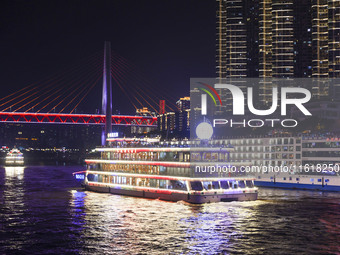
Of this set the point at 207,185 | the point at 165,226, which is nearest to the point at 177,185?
the point at 207,185

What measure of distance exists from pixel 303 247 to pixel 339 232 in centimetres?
453

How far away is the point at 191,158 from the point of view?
122ft

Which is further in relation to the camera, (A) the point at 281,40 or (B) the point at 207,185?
(A) the point at 281,40

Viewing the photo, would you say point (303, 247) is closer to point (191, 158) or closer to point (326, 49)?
point (191, 158)

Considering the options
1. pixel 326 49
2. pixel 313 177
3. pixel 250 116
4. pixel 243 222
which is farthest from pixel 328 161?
pixel 250 116

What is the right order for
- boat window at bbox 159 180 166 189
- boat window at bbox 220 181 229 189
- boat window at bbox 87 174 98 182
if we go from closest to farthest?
boat window at bbox 220 181 229 189 < boat window at bbox 159 180 166 189 < boat window at bbox 87 174 98 182

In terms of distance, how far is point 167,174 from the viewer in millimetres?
38438

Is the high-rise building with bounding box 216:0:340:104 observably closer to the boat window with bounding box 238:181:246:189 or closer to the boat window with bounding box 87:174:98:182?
the boat window with bounding box 87:174:98:182

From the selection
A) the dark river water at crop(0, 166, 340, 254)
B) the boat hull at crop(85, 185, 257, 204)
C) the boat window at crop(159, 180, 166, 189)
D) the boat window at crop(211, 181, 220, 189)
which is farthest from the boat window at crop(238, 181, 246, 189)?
the boat window at crop(159, 180, 166, 189)

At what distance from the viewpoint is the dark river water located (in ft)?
77.7

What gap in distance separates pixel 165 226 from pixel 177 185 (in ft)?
29.4

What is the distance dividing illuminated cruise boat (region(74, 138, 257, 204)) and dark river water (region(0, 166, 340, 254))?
84 cm

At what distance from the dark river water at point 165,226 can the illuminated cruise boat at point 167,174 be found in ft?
2.77

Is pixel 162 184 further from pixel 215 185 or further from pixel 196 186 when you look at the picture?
pixel 215 185
